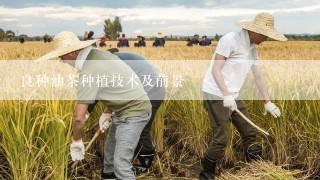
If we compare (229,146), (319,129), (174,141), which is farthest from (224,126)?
(174,141)

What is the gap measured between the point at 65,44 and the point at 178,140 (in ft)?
5.74

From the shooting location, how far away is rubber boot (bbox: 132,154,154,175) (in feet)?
12.3

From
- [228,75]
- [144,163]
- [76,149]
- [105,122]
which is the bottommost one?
[144,163]

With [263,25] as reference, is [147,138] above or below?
below

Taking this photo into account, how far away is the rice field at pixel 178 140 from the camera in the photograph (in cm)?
300

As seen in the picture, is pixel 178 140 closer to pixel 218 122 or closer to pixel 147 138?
pixel 147 138

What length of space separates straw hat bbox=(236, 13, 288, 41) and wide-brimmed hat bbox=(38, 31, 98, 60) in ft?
3.92

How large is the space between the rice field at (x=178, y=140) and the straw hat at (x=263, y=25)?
0.53 m

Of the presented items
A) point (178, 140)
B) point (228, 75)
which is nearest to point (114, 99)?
point (228, 75)

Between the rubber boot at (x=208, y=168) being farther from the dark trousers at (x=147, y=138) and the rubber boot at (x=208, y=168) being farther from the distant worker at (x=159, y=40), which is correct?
the distant worker at (x=159, y=40)

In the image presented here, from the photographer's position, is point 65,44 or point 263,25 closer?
point 65,44

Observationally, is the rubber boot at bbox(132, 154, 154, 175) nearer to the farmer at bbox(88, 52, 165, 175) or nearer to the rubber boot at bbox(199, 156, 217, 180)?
the farmer at bbox(88, 52, 165, 175)

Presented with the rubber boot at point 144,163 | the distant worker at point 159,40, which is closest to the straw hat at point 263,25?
the rubber boot at point 144,163

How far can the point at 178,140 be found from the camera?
4.21 m
